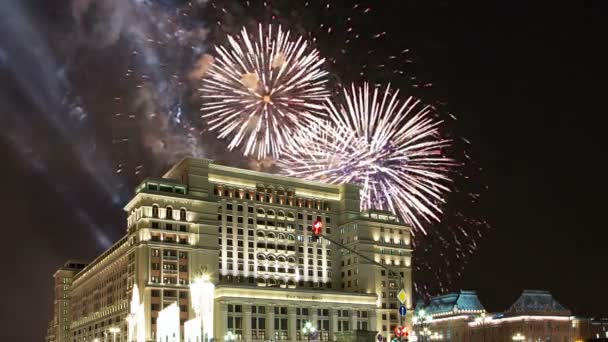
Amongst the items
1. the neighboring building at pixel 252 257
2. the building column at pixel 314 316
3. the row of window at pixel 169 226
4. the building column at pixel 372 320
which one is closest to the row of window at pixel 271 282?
the neighboring building at pixel 252 257

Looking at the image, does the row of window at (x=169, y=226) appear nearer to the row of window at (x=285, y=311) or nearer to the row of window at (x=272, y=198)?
the row of window at (x=272, y=198)

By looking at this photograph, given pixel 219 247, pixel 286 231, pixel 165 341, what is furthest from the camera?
pixel 286 231

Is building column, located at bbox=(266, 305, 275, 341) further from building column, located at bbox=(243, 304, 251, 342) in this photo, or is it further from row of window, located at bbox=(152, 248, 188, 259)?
row of window, located at bbox=(152, 248, 188, 259)

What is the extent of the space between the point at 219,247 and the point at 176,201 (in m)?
11.7

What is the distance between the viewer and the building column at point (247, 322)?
129 metres

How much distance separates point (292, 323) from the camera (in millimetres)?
135500

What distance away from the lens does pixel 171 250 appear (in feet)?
435

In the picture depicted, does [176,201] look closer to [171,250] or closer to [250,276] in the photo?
[171,250]

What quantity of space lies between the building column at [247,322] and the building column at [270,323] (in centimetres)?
380

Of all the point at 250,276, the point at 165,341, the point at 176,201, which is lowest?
the point at 165,341

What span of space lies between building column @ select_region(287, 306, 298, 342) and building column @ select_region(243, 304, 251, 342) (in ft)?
27.3

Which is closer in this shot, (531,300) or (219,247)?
(219,247)

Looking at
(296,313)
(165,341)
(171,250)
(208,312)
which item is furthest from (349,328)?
(208,312)

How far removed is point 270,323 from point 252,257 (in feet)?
49.8
